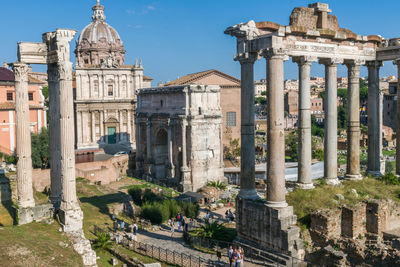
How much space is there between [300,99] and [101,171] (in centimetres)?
2493

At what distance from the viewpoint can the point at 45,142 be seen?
3775cm

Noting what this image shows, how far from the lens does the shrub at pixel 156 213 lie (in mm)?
25906

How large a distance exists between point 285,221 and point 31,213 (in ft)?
32.0

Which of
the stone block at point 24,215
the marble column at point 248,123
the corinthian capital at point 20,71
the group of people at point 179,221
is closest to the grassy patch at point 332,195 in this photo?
the marble column at point 248,123

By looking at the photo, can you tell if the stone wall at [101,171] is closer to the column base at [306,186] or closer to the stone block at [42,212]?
the stone block at [42,212]

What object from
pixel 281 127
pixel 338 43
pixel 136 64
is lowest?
pixel 281 127

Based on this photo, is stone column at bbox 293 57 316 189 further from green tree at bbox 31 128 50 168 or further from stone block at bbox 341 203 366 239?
green tree at bbox 31 128 50 168

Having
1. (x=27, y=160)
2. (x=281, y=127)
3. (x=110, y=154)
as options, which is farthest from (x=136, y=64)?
(x=281, y=127)

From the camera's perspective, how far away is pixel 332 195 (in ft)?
55.2

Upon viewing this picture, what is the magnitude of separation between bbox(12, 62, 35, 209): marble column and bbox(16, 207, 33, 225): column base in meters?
0.32

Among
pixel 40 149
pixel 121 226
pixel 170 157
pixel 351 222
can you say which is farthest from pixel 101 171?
pixel 351 222

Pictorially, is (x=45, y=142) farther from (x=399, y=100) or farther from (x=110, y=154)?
(x=399, y=100)

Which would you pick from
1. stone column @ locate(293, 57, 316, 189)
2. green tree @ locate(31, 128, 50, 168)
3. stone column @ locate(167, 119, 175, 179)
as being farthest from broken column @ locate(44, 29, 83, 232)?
stone column @ locate(167, 119, 175, 179)

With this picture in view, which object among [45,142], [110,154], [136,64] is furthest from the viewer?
[136,64]
